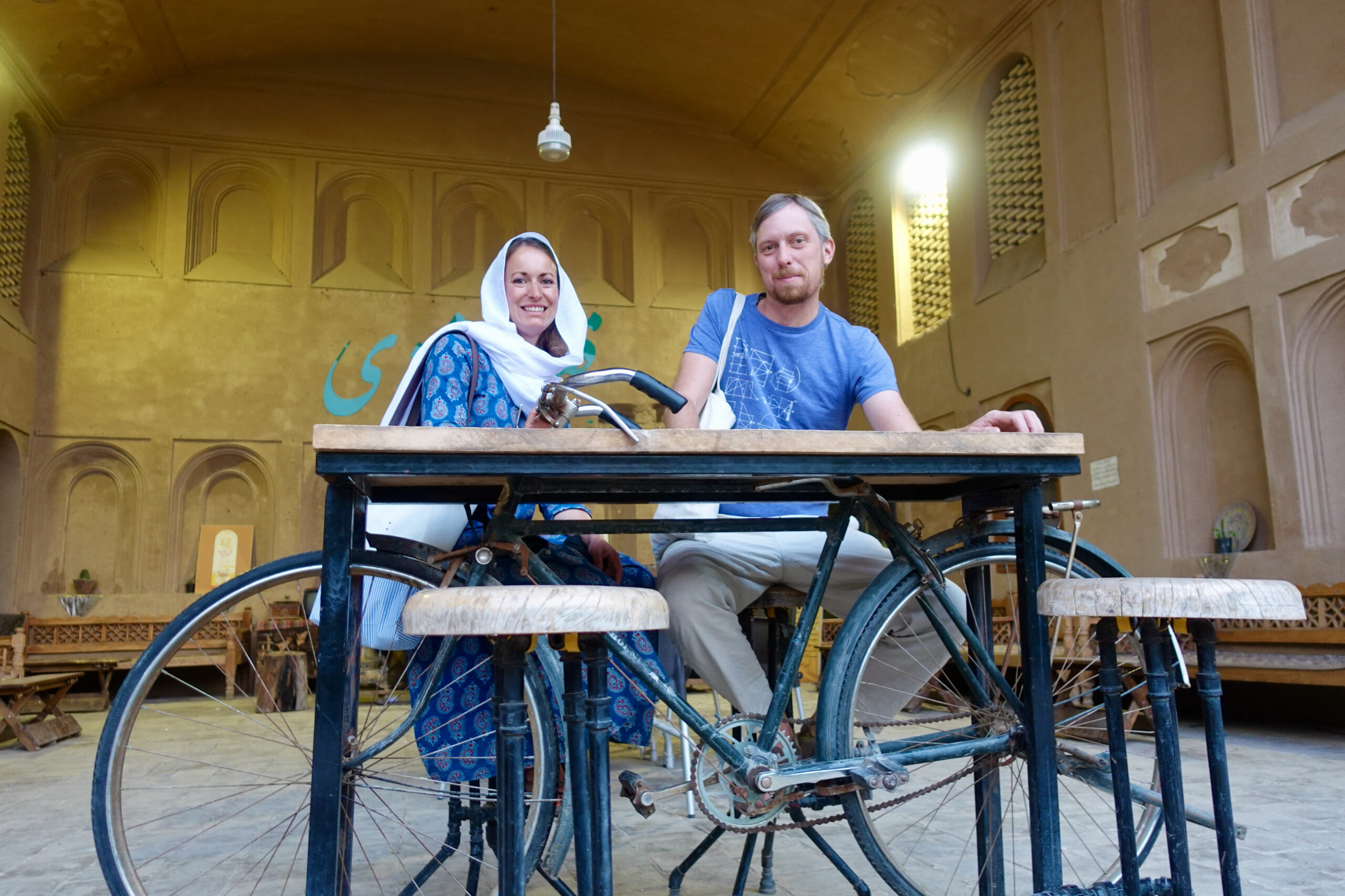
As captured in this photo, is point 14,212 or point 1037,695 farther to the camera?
point 14,212

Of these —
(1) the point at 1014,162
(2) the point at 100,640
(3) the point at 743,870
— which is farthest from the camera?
(1) the point at 1014,162

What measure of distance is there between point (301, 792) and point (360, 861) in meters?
1.68

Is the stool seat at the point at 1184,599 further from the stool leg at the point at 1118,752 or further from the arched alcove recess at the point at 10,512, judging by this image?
the arched alcove recess at the point at 10,512

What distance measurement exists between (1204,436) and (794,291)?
633cm

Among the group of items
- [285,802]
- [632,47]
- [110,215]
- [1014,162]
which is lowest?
[285,802]

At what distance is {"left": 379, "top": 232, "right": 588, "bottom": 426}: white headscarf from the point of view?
221 cm

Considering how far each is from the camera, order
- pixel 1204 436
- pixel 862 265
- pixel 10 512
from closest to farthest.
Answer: pixel 1204 436 → pixel 10 512 → pixel 862 265

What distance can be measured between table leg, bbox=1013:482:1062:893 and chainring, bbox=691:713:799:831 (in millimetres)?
467

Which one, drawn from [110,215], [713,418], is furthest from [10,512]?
[713,418]

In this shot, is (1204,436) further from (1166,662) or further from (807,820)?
(807,820)

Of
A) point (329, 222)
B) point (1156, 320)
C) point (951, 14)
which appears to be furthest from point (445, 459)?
point (329, 222)

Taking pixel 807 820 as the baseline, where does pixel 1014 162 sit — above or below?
above

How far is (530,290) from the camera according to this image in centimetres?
250

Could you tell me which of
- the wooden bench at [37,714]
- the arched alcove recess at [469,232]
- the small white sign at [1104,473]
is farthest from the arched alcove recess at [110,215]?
the small white sign at [1104,473]
